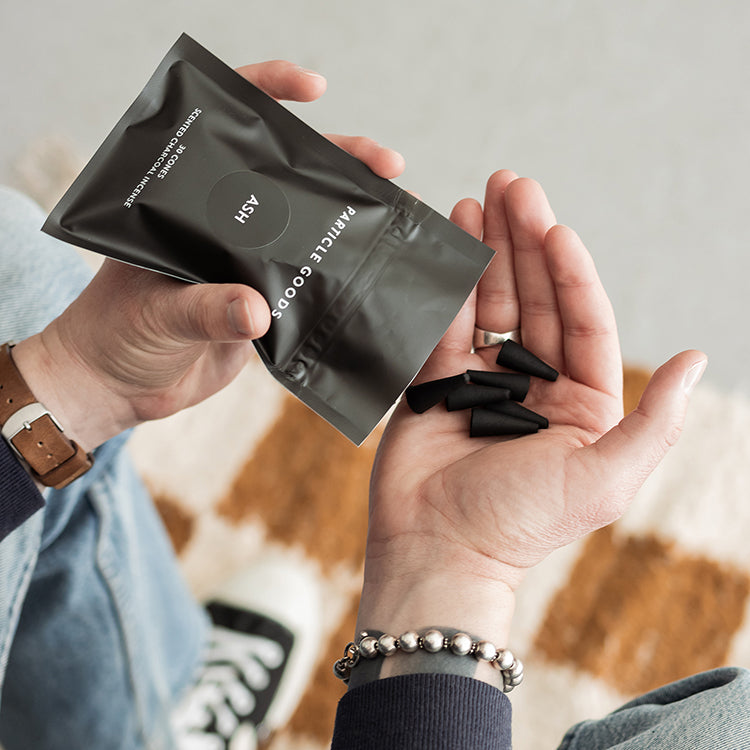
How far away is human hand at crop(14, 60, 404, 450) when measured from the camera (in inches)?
25.0

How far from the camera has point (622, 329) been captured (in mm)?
1284

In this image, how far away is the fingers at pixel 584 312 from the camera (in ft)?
2.31

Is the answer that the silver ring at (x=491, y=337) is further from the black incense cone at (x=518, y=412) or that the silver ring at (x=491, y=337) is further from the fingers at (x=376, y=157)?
the fingers at (x=376, y=157)

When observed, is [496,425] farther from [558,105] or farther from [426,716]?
[558,105]

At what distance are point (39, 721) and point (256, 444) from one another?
54 centimetres

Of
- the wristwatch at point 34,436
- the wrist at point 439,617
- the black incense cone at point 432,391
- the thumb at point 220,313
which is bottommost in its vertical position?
the wristwatch at point 34,436

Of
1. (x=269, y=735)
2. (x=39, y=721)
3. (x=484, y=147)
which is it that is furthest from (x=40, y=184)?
(x=269, y=735)

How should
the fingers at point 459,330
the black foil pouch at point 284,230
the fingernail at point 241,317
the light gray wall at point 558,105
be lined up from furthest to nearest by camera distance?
the light gray wall at point 558,105 < the fingers at point 459,330 < the black foil pouch at point 284,230 < the fingernail at point 241,317

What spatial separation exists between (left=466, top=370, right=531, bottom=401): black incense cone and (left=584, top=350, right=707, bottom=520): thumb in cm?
11

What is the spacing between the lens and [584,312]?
0.71 metres

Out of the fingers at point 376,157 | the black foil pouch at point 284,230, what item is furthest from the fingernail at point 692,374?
the fingers at point 376,157

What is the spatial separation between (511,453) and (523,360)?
11 cm

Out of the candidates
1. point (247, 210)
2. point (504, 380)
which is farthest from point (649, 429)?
point (247, 210)

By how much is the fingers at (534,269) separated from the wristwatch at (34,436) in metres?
0.47
